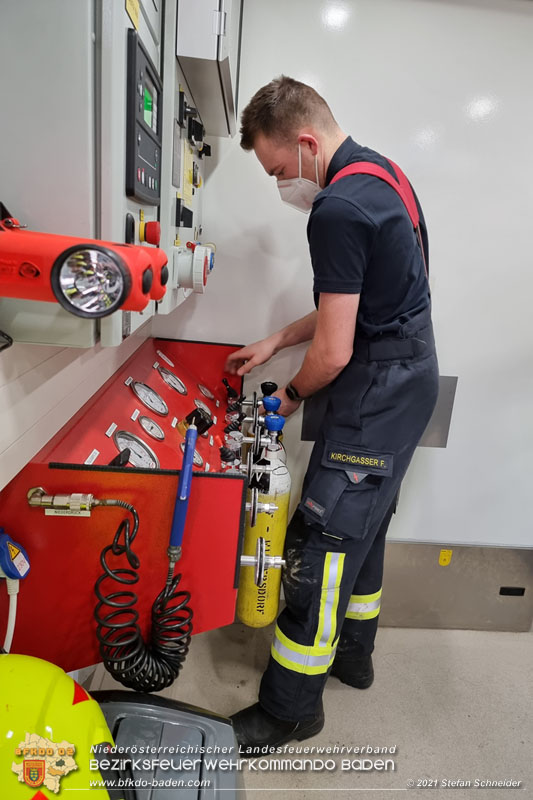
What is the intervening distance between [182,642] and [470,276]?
170 centimetres

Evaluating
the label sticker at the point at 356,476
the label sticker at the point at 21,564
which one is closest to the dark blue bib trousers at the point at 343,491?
the label sticker at the point at 356,476

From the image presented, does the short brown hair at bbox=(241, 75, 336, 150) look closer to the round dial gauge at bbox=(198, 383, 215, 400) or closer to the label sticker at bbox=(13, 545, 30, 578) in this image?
the round dial gauge at bbox=(198, 383, 215, 400)

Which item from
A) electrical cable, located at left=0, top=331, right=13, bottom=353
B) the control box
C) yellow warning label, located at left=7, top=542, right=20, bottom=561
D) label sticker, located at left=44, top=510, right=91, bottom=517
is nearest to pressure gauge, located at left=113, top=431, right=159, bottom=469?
label sticker, located at left=44, top=510, right=91, bottom=517

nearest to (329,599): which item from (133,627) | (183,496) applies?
(133,627)

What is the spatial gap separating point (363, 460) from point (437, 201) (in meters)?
1.14

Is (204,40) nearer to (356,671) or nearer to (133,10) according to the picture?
(133,10)

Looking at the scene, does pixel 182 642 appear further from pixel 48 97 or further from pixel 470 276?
pixel 470 276

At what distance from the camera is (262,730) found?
1.52m

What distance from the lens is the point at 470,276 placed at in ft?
6.16

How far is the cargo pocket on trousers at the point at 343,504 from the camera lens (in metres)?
1.31

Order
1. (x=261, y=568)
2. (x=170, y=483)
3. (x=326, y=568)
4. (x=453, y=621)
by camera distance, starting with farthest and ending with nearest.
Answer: (x=453, y=621)
(x=326, y=568)
(x=261, y=568)
(x=170, y=483)

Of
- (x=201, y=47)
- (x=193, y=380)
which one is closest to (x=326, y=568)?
(x=193, y=380)

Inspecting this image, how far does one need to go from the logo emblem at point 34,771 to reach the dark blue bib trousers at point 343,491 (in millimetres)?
832

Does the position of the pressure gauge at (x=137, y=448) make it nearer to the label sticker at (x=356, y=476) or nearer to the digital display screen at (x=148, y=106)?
the label sticker at (x=356, y=476)
